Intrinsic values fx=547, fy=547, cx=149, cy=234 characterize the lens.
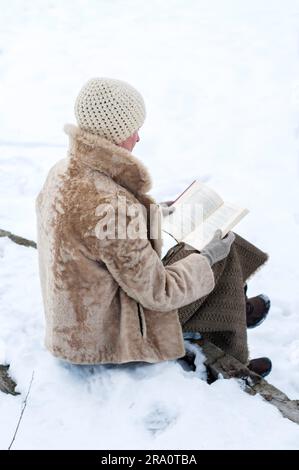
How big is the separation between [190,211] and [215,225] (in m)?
0.15

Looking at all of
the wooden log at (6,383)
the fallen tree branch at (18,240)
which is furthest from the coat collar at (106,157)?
the fallen tree branch at (18,240)

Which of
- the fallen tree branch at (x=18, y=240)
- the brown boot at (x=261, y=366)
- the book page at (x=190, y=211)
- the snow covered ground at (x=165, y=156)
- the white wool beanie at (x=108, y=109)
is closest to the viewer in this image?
the white wool beanie at (x=108, y=109)

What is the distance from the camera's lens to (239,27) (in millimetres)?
6578

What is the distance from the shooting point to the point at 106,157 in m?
1.81

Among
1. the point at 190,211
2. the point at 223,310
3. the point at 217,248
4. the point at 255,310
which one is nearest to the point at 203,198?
the point at 190,211

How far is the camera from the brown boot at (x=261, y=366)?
8.71 ft

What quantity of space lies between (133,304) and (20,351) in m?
0.66

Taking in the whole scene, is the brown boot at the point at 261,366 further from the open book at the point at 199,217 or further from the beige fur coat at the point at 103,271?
the open book at the point at 199,217

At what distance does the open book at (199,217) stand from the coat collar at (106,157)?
0.50m

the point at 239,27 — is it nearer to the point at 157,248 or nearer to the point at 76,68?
the point at 76,68

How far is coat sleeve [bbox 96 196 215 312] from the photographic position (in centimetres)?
182

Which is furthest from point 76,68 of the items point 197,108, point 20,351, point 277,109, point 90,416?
point 90,416

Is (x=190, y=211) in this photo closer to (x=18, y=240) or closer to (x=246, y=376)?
(x=246, y=376)

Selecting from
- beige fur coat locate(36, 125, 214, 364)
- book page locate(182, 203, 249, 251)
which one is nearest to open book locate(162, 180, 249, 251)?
book page locate(182, 203, 249, 251)
